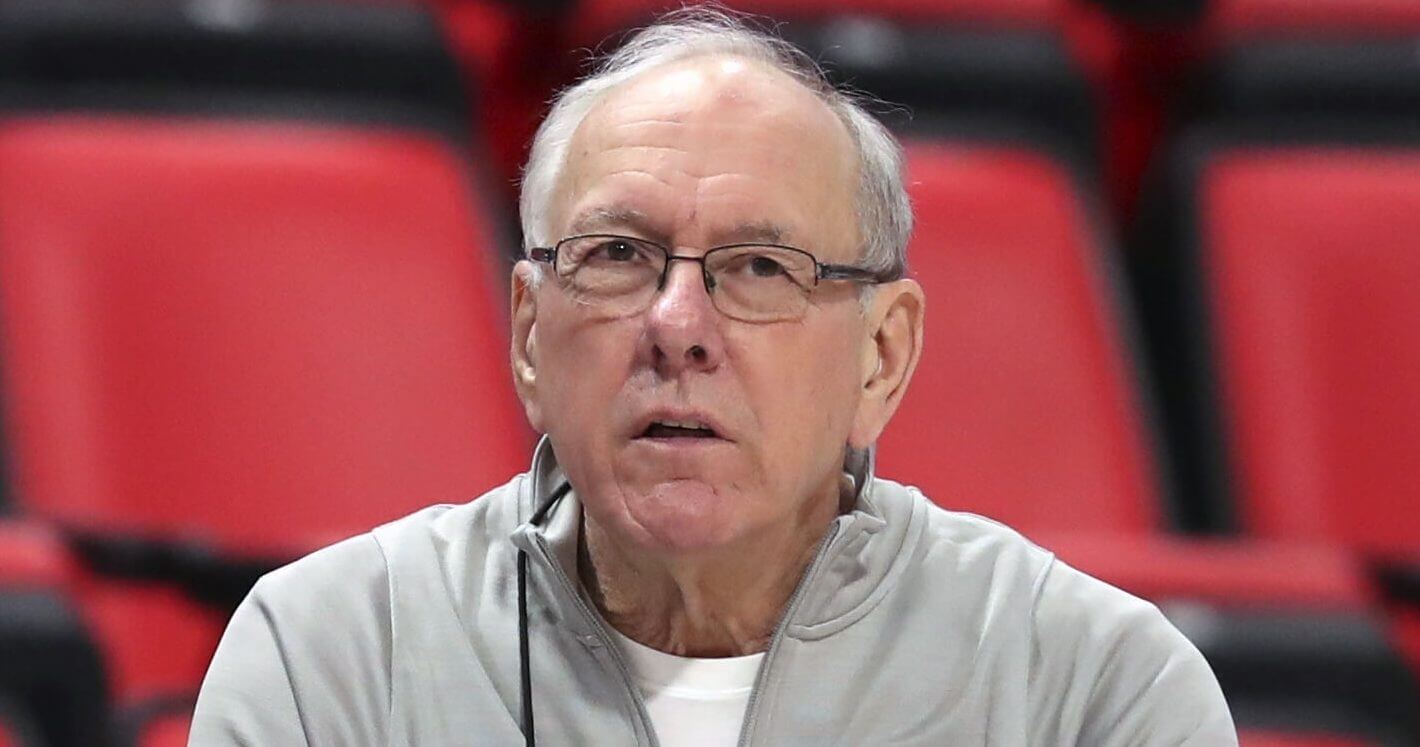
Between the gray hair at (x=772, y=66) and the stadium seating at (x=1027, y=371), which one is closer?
the gray hair at (x=772, y=66)

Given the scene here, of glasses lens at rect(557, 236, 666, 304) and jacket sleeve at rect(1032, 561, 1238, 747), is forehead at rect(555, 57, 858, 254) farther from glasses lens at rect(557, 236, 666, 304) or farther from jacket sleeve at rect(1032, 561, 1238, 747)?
jacket sleeve at rect(1032, 561, 1238, 747)

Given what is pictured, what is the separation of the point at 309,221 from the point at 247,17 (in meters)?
0.14

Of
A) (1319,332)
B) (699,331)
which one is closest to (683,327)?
(699,331)

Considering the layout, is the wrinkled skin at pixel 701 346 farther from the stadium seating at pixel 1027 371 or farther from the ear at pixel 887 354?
the stadium seating at pixel 1027 371

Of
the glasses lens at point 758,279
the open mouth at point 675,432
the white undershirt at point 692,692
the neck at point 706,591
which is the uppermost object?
the glasses lens at point 758,279

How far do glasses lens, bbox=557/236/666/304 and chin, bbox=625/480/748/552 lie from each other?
2.7 inches

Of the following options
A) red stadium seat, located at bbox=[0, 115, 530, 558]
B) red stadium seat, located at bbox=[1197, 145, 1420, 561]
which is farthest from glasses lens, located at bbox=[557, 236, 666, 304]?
red stadium seat, located at bbox=[1197, 145, 1420, 561]

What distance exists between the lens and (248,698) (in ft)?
2.28

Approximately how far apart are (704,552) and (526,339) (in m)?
0.12

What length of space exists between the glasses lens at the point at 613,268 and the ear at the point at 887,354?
0.09 metres

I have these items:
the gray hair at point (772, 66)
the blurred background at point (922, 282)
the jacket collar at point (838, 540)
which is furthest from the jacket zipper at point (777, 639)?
the blurred background at point (922, 282)

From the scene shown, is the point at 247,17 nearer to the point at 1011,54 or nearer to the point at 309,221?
the point at 309,221

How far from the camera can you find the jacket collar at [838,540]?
72cm

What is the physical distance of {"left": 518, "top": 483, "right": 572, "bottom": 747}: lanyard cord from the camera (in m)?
0.70
